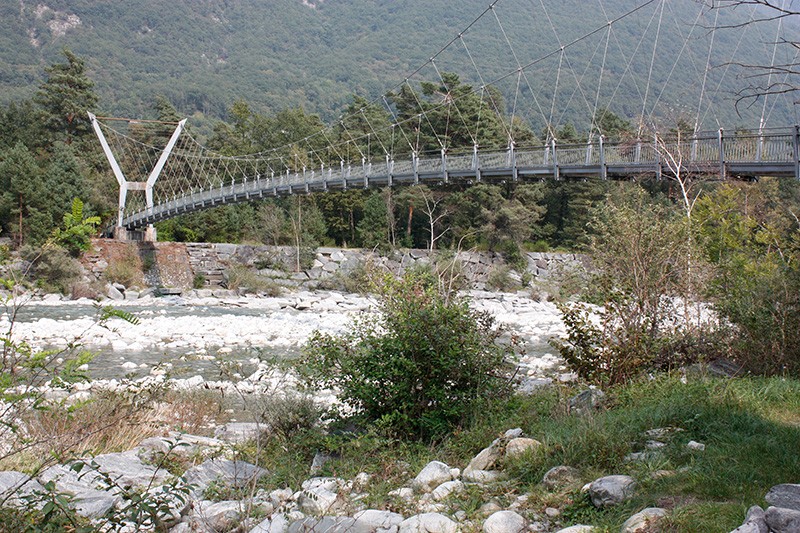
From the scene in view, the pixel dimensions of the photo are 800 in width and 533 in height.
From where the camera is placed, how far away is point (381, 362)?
4.52 meters

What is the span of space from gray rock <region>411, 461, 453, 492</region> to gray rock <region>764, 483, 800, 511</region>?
159cm

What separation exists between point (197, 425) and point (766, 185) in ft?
77.6

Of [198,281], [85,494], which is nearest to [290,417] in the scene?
[85,494]

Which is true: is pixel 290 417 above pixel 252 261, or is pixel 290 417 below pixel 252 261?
above

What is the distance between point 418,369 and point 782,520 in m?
2.50

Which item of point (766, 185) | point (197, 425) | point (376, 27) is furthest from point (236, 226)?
point (376, 27)

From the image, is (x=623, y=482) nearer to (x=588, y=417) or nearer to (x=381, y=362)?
(x=588, y=417)

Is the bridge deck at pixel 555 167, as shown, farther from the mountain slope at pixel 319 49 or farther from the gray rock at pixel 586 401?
the mountain slope at pixel 319 49

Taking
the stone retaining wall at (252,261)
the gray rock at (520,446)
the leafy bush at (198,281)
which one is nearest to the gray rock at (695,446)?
the gray rock at (520,446)

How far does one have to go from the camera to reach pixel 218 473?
3.90 meters

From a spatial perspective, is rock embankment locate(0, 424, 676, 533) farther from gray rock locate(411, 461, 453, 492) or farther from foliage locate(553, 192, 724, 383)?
foliage locate(553, 192, 724, 383)

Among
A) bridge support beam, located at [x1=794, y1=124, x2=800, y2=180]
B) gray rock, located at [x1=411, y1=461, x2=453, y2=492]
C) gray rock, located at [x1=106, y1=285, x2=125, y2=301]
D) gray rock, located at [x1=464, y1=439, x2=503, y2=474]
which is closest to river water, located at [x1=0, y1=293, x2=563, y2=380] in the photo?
gray rock, located at [x1=106, y1=285, x2=125, y2=301]

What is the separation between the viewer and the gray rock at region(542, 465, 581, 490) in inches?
127

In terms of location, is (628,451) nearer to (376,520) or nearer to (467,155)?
(376,520)
